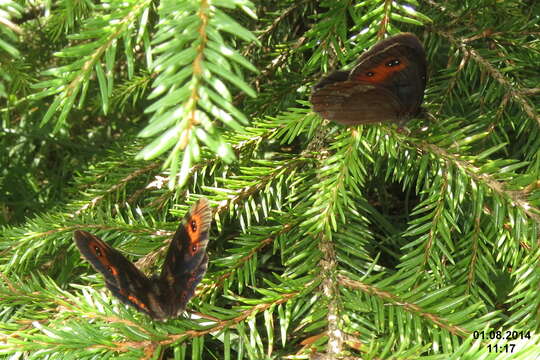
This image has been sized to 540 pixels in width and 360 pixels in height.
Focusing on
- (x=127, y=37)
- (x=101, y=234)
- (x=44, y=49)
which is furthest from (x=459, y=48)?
(x=44, y=49)

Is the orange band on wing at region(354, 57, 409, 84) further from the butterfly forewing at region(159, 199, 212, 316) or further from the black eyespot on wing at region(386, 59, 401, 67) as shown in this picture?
the butterfly forewing at region(159, 199, 212, 316)

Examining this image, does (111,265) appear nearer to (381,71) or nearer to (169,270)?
(169,270)

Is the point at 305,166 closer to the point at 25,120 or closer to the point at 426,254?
the point at 426,254

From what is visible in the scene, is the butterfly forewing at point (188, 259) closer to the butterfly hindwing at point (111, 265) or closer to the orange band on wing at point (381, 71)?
the butterfly hindwing at point (111, 265)

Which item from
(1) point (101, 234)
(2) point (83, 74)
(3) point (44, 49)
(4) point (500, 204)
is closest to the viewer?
(2) point (83, 74)

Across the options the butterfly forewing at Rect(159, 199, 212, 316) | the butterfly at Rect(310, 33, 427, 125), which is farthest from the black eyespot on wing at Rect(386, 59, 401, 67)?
the butterfly forewing at Rect(159, 199, 212, 316)

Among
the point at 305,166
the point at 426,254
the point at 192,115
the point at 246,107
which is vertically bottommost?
the point at 426,254

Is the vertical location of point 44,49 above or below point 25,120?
above
